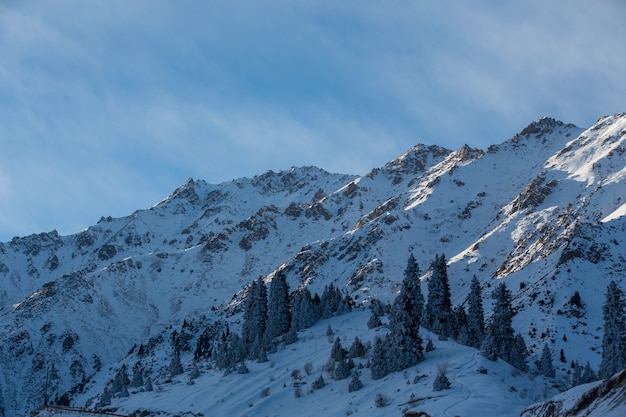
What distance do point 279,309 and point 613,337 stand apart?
36.0 metres

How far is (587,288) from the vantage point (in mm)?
81562

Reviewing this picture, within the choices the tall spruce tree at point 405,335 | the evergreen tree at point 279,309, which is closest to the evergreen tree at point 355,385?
the tall spruce tree at point 405,335

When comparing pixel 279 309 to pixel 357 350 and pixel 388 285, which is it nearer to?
pixel 357 350

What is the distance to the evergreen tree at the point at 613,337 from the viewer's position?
1778 inches

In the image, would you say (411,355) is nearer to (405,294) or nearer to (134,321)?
(405,294)

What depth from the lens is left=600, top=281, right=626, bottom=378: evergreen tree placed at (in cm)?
4516

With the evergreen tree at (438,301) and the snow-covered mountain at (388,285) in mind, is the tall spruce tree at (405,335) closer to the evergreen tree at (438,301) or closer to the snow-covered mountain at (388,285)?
the snow-covered mountain at (388,285)

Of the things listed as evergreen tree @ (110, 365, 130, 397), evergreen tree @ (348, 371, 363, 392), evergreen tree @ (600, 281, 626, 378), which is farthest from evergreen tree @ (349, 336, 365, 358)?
evergreen tree @ (110, 365, 130, 397)

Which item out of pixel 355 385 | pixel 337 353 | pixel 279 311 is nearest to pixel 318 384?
pixel 355 385

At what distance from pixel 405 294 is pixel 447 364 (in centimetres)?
845

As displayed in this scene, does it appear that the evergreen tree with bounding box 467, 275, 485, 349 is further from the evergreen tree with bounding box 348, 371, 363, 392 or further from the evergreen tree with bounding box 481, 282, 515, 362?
the evergreen tree with bounding box 348, 371, 363, 392

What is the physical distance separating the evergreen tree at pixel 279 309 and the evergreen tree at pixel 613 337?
33925mm

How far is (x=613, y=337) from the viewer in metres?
46.4

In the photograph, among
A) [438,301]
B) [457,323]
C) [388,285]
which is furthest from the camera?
[388,285]
